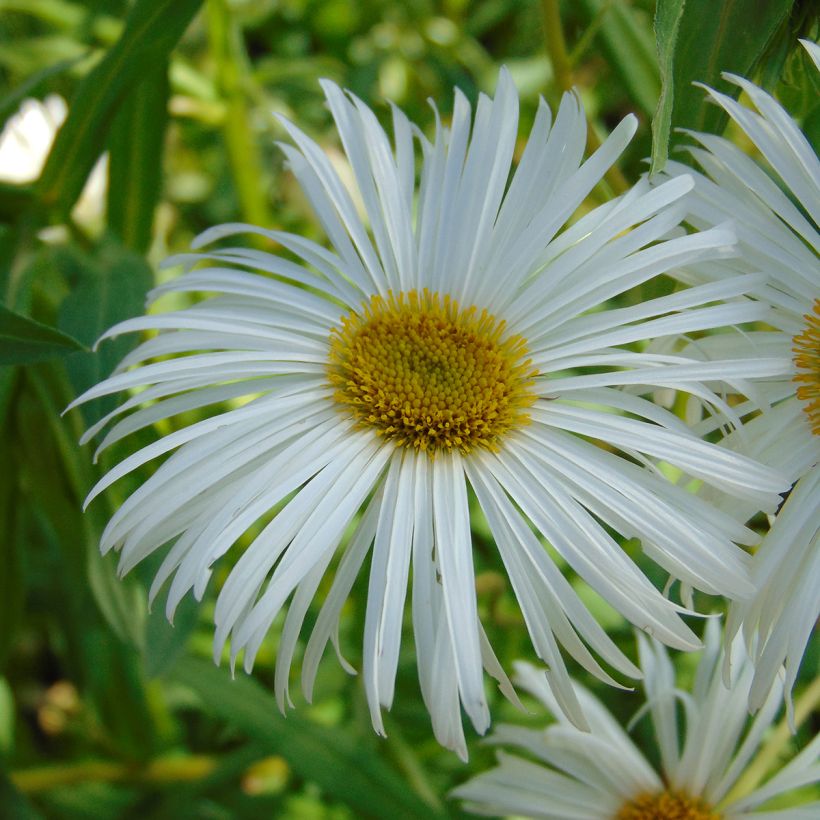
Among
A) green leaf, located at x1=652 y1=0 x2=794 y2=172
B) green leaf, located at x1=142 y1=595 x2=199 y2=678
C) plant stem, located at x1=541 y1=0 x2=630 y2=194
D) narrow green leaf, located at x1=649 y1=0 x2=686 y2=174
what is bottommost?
green leaf, located at x1=142 y1=595 x2=199 y2=678

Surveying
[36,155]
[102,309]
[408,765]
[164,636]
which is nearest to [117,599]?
[164,636]

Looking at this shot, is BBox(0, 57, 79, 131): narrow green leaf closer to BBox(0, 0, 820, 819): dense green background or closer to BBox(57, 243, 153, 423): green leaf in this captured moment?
BBox(0, 0, 820, 819): dense green background

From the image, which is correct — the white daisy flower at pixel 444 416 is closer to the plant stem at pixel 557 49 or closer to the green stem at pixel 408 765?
the plant stem at pixel 557 49

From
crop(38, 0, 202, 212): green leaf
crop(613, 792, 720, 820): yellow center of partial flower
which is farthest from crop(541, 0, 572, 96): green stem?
crop(613, 792, 720, 820): yellow center of partial flower

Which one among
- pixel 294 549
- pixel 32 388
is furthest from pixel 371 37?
pixel 294 549

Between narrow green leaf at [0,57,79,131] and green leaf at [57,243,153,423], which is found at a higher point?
narrow green leaf at [0,57,79,131]

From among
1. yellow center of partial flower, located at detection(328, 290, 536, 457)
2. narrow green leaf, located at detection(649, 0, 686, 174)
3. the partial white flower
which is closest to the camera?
narrow green leaf, located at detection(649, 0, 686, 174)

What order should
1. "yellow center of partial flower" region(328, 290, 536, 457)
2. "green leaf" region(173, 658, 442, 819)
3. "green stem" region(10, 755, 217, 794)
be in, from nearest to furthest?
"yellow center of partial flower" region(328, 290, 536, 457)
"green leaf" region(173, 658, 442, 819)
"green stem" region(10, 755, 217, 794)
